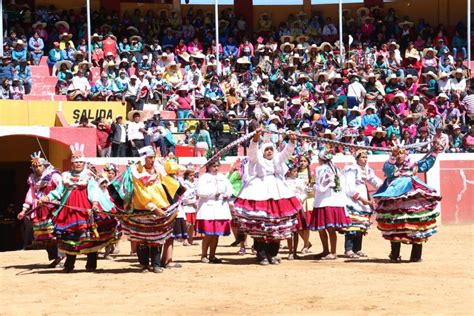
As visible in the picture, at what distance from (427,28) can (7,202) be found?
45.5 ft

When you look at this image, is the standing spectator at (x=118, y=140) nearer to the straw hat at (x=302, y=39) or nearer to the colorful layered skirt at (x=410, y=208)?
the colorful layered skirt at (x=410, y=208)

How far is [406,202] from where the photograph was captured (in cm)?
1622

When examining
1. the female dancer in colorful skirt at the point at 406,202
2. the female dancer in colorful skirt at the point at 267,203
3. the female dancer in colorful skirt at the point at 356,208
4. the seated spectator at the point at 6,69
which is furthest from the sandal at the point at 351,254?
the seated spectator at the point at 6,69

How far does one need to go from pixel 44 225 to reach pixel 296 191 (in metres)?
4.06

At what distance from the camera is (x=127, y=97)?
26.5 metres

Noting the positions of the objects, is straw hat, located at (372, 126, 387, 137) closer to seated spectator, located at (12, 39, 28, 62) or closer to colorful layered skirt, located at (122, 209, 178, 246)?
seated spectator, located at (12, 39, 28, 62)

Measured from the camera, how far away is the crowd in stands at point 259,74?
26.4 meters

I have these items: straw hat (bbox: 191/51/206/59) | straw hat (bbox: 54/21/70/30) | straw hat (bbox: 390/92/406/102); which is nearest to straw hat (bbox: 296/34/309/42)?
straw hat (bbox: 191/51/206/59)

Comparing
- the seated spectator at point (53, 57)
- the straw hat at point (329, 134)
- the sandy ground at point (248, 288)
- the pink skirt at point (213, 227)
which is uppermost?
the seated spectator at point (53, 57)

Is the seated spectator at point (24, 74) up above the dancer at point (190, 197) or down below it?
above

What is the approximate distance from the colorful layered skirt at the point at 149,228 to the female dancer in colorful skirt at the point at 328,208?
108 inches

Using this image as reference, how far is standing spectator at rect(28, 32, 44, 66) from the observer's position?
28.4m

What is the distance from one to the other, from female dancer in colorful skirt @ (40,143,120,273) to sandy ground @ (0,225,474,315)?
382 mm

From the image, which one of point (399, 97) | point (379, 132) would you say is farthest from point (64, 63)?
point (399, 97)
